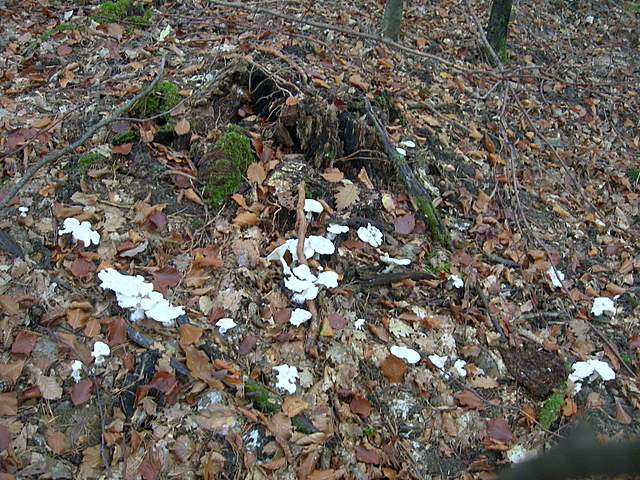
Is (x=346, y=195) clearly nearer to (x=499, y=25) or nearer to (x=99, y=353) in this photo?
(x=99, y=353)

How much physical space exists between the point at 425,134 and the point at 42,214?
11.1 feet

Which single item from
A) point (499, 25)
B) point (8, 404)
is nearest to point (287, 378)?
point (8, 404)

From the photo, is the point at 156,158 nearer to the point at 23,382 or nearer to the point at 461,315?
the point at 23,382

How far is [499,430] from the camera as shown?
3.61 meters

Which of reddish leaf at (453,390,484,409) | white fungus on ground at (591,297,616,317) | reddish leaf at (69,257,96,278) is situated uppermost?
reddish leaf at (69,257,96,278)

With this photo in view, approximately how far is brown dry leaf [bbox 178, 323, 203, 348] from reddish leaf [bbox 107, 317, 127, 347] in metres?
0.31

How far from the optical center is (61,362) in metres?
3.18

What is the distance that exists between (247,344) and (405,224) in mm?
1676

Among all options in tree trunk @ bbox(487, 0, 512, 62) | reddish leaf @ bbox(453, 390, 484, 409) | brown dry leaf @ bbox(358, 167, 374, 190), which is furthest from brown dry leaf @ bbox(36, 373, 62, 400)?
tree trunk @ bbox(487, 0, 512, 62)

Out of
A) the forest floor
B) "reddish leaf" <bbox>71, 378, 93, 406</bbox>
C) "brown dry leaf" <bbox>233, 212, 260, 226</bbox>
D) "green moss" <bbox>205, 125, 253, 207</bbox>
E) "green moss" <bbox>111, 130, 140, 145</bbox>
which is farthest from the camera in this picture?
"green moss" <bbox>111, 130, 140, 145</bbox>

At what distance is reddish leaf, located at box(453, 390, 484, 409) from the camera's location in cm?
367

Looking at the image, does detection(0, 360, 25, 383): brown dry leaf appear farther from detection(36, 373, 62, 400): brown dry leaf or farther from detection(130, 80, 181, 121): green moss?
detection(130, 80, 181, 121): green moss

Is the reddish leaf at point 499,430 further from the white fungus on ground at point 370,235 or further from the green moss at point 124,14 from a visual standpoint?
the green moss at point 124,14

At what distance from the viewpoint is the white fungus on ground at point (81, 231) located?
3.71 metres
